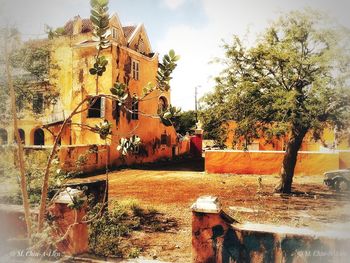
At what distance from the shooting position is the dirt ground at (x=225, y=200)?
7453mm

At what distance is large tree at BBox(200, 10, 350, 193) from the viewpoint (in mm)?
10328

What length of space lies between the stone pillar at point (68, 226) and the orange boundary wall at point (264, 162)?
13.6m

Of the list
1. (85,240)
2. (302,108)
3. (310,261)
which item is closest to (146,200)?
(85,240)

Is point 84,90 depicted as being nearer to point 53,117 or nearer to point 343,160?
point 53,117

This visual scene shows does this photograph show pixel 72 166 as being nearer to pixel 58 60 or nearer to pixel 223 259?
pixel 58 60

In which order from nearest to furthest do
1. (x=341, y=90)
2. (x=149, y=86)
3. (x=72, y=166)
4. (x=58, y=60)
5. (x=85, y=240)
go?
(x=149, y=86) → (x=85, y=240) → (x=341, y=90) → (x=72, y=166) → (x=58, y=60)

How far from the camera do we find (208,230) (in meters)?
5.39

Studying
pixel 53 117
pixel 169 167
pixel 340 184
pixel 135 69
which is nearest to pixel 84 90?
pixel 53 117

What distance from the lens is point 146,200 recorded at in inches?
470

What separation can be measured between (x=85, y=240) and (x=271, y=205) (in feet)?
23.8

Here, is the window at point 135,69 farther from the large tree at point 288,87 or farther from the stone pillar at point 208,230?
the stone pillar at point 208,230

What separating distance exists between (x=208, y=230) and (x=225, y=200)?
664 cm

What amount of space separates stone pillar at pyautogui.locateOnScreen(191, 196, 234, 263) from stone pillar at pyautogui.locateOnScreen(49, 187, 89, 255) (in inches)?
91.2

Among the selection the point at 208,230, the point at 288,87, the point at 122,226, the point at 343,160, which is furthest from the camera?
the point at 343,160
